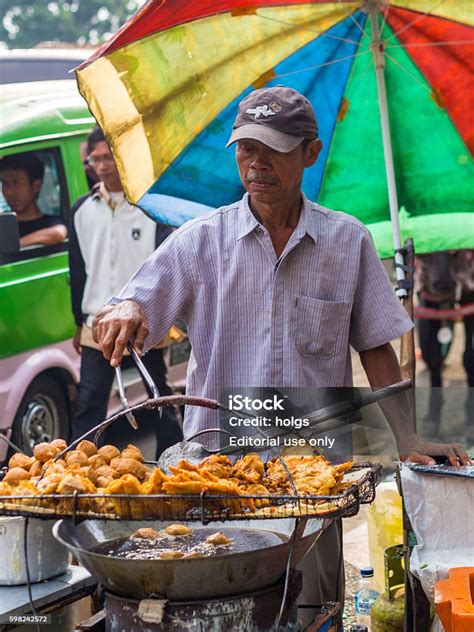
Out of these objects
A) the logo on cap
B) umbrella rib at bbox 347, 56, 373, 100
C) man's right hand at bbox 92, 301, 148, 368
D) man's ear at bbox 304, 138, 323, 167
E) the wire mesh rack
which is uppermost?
umbrella rib at bbox 347, 56, 373, 100

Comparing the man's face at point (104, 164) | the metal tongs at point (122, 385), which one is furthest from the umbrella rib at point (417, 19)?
the man's face at point (104, 164)

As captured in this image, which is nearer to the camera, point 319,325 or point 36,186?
point 319,325

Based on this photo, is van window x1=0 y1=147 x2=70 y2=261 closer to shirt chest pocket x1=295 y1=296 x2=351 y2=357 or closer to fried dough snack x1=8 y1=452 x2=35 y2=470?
shirt chest pocket x1=295 y1=296 x2=351 y2=357

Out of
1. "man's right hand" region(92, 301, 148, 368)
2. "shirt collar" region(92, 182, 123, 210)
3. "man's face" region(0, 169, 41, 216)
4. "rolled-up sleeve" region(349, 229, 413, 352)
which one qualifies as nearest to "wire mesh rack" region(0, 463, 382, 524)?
"man's right hand" region(92, 301, 148, 368)

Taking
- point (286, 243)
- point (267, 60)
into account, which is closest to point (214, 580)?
point (286, 243)

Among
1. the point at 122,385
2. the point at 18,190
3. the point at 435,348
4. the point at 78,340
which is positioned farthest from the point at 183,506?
the point at 435,348

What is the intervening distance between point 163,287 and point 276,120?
0.65 metres

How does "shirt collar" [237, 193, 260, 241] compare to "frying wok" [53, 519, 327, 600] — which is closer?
"frying wok" [53, 519, 327, 600]

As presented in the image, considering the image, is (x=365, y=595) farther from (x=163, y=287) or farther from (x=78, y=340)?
(x=78, y=340)

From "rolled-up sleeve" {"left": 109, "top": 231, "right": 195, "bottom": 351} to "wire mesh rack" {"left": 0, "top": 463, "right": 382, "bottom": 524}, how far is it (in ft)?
2.76

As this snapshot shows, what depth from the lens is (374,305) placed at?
354cm

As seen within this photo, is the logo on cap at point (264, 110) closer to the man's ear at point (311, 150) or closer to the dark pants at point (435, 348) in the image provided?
the man's ear at point (311, 150)

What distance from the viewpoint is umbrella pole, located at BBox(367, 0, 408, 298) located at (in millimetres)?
4461

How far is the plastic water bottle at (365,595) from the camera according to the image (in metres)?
4.02
